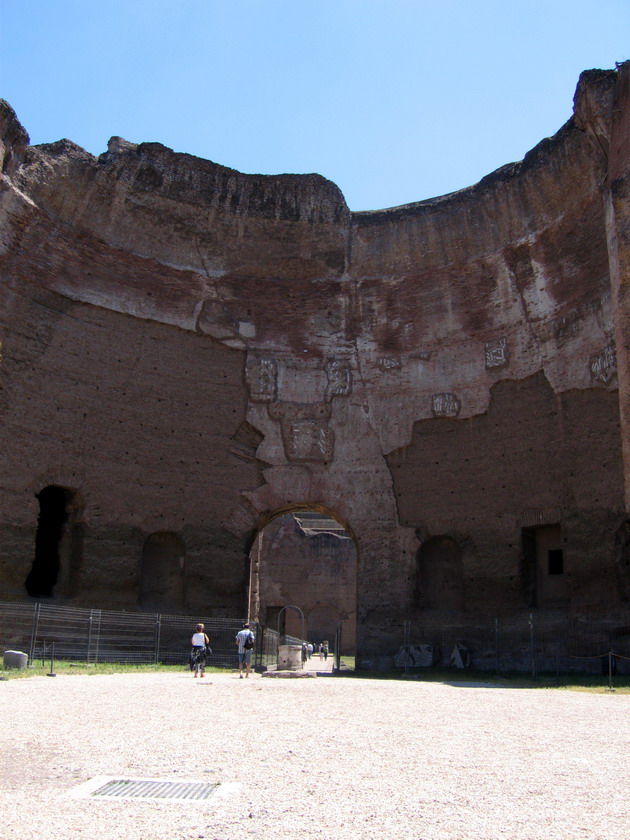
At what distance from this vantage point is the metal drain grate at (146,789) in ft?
11.0

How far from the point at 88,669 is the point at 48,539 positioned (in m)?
4.98

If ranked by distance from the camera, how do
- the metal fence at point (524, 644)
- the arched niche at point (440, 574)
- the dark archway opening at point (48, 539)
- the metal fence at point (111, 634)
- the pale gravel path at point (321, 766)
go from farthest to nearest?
the arched niche at point (440, 574)
the dark archway opening at point (48, 539)
the metal fence at point (111, 634)
the metal fence at point (524, 644)
the pale gravel path at point (321, 766)

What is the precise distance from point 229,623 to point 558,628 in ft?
21.1

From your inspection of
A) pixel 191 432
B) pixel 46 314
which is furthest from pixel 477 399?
pixel 46 314

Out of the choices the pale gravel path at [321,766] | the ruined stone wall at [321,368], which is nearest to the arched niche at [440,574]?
the ruined stone wall at [321,368]

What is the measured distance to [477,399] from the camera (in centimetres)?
1717

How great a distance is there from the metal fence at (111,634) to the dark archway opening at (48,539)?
1.35 m

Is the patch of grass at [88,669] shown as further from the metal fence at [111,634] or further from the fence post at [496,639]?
the fence post at [496,639]

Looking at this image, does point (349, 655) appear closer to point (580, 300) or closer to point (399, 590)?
point (399, 590)

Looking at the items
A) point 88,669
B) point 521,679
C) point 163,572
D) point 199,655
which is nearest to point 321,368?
point 163,572

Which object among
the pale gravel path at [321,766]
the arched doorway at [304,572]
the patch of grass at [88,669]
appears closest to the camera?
the pale gravel path at [321,766]

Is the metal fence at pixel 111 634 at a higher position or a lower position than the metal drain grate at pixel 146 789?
higher

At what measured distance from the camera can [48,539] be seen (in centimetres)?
1614

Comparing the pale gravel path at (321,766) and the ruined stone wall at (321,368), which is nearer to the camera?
the pale gravel path at (321,766)
